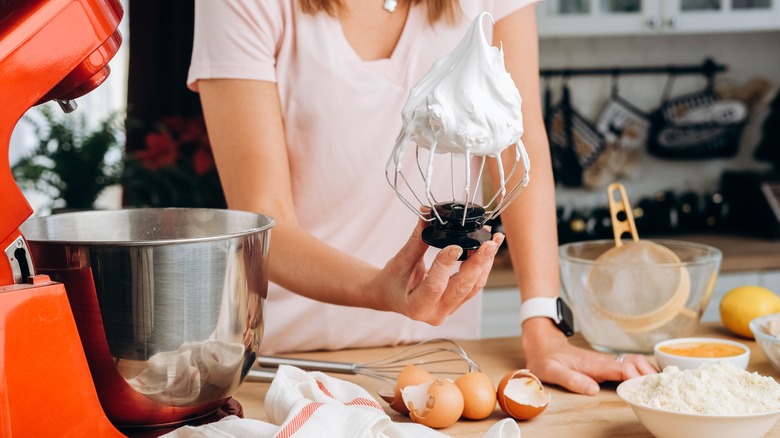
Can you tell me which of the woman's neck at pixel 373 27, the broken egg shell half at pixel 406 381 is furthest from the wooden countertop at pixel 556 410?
the woman's neck at pixel 373 27

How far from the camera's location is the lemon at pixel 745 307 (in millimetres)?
1259

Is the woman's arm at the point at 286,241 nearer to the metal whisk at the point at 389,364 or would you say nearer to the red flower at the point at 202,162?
the metal whisk at the point at 389,364

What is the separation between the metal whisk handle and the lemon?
24.3 inches

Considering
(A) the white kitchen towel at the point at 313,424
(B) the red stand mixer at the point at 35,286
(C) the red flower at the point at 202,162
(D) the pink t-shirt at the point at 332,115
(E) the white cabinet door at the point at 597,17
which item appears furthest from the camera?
(E) the white cabinet door at the point at 597,17

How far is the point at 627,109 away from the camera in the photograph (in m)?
3.07

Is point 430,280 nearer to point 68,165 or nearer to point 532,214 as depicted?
point 532,214

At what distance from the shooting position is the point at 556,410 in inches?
38.5

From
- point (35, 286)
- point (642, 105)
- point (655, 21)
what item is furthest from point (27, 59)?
point (642, 105)

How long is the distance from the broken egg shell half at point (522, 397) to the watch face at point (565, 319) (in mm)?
261

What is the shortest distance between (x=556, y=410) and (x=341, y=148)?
596mm

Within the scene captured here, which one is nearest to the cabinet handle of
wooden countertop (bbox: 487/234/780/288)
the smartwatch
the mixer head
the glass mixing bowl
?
wooden countertop (bbox: 487/234/780/288)

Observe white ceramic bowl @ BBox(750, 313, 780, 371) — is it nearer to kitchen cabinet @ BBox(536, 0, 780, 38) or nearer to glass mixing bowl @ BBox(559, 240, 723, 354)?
glass mixing bowl @ BBox(559, 240, 723, 354)

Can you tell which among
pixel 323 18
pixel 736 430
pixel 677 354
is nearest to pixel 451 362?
pixel 677 354

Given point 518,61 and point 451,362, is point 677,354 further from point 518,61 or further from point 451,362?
point 518,61
